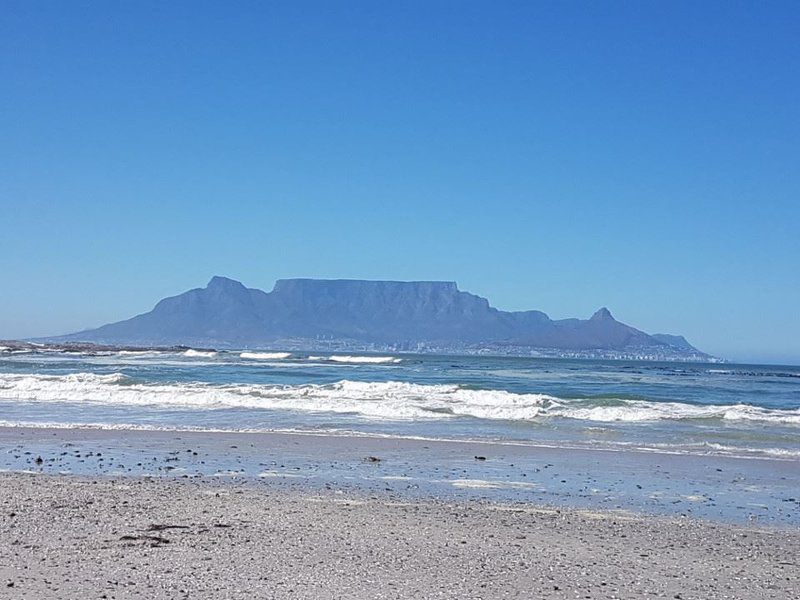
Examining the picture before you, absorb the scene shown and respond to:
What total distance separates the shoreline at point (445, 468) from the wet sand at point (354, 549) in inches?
37.0

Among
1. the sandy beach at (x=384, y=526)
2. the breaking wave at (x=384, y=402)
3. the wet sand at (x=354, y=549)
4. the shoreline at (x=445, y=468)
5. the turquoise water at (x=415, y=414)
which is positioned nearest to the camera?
the wet sand at (x=354, y=549)

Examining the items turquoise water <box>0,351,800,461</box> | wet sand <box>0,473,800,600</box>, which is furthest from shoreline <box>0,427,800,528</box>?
turquoise water <box>0,351,800,461</box>

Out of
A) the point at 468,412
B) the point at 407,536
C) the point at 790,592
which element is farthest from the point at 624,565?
the point at 468,412

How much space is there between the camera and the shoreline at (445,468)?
10727 millimetres

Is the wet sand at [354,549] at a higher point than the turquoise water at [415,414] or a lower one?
higher

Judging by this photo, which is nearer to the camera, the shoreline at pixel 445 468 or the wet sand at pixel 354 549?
the wet sand at pixel 354 549

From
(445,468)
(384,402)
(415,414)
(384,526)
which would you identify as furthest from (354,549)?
(384,402)

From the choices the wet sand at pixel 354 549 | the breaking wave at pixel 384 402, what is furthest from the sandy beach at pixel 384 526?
the breaking wave at pixel 384 402

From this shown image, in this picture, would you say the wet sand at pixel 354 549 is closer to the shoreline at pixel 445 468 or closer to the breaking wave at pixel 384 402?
the shoreline at pixel 445 468

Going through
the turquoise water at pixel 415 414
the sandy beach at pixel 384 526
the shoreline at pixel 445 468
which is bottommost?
the turquoise water at pixel 415 414

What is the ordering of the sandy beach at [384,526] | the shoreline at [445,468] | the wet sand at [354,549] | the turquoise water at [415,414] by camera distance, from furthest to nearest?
the turquoise water at [415,414]
the shoreline at [445,468]
the sandy beach at [384,526]
the wet sand at [354,549]

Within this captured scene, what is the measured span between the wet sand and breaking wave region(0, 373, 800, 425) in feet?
42.2

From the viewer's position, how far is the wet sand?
6398mm

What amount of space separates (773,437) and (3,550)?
17.9 m
